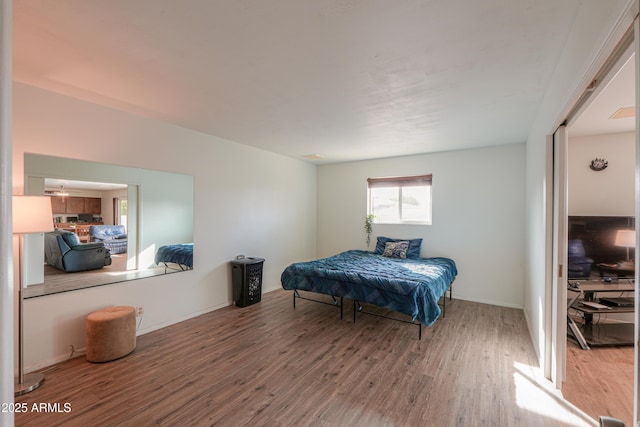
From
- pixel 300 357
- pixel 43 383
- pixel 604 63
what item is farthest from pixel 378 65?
pixel 43 383

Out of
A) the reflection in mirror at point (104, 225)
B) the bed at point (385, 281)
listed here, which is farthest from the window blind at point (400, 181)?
the reflection in mirror at point (104, 225)

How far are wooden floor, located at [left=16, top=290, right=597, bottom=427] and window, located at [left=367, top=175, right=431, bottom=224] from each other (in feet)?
7.19

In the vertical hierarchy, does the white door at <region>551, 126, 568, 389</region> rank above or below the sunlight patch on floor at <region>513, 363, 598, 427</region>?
above

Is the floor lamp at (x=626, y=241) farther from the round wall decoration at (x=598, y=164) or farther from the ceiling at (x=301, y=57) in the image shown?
the ceiling at (x=301, y=57)

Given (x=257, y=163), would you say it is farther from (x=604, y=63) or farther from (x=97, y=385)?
(x=604, y=63)

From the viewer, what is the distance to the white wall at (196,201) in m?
2.52

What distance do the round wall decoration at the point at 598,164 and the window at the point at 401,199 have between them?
209cm

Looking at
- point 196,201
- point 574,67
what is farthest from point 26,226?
point 574,67

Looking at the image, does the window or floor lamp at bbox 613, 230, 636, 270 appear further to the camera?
the window

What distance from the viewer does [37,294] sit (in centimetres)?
251

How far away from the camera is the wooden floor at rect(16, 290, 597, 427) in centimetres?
194

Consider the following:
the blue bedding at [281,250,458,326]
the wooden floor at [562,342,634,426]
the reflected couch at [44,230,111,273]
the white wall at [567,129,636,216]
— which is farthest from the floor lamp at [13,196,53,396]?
the white wall at [567,129,636,216]

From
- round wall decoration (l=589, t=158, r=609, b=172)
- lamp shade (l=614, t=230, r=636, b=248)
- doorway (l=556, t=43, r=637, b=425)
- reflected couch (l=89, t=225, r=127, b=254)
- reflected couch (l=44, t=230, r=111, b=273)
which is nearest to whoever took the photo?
doorway (l=556, t=43, r=637, b=425)

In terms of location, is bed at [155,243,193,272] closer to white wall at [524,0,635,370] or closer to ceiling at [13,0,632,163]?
ceiling at [13,0,632,163]
